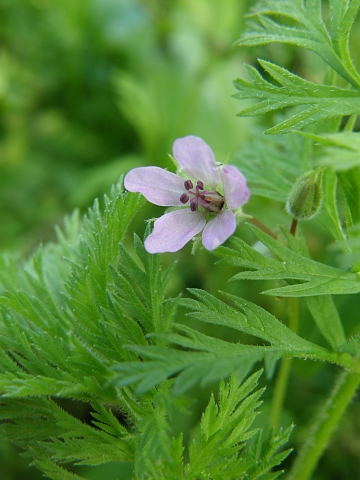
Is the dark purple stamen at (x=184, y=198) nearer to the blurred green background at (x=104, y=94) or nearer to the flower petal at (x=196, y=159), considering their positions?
the flower petal at (x=196, y=159)

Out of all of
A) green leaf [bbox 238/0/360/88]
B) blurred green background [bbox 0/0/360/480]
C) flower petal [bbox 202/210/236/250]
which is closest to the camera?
flower petal [bbox 202/210/236/250]

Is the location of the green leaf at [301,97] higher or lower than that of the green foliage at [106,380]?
higher

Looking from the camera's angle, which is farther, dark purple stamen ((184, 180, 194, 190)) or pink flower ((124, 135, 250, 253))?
dark purple stamen ((184, 180, 194, 190))

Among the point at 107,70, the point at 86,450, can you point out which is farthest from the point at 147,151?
the point at 86,450

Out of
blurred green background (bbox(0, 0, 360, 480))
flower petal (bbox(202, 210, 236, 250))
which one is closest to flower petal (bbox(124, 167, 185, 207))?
flower petal (bbox(202, 210, 236, 250))

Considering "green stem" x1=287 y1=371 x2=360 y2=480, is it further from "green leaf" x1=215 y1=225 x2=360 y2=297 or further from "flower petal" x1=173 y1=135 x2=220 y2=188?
"flower petal" x1=173 y1=135 x2=220 y2=188

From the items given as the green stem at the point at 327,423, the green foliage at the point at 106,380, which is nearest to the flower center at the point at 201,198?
the green foliage at the point at 106,380
